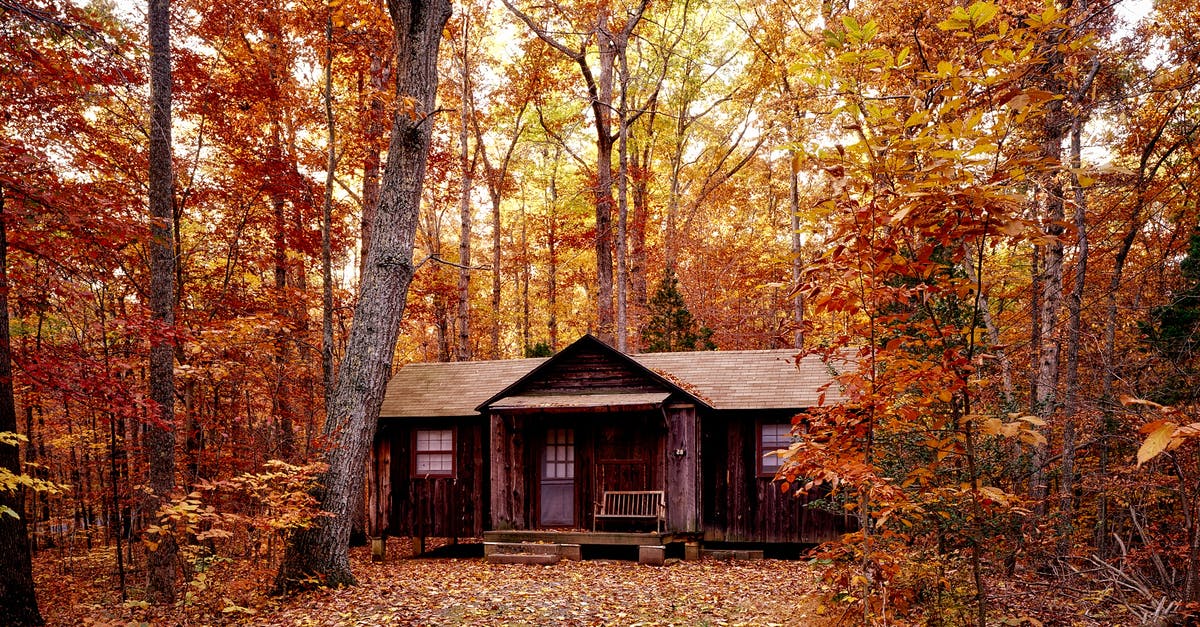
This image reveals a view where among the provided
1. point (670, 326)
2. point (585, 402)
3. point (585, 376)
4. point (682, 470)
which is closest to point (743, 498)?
point (682, 470)

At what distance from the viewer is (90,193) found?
9.14 m

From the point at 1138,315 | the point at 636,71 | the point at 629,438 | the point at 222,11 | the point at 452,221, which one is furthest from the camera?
the point at 452,221

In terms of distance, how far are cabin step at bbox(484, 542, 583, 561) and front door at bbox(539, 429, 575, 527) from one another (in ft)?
6.05

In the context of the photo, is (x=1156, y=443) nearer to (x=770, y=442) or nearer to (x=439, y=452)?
(x=770, y=442)

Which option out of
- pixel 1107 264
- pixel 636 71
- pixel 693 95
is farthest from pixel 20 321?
pixel 1107 264

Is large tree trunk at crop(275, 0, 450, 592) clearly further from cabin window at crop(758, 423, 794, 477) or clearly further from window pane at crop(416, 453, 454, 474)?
cabin window at crop(758, 423, 794, 477)

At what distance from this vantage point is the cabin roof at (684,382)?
14805 mm

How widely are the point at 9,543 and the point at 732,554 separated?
11107 millimetres

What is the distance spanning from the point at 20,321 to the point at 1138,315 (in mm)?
22768

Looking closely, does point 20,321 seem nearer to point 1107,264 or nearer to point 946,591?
point 946,591

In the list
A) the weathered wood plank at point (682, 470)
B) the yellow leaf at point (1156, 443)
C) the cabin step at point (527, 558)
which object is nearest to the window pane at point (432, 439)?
the cabin step at point (527, 558)

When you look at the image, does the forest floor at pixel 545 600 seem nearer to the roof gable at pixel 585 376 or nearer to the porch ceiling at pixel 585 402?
the porch ceiling at pixel 585 402

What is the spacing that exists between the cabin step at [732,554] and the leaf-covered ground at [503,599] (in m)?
0.97

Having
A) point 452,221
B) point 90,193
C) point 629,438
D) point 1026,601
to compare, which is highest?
point 452,221
